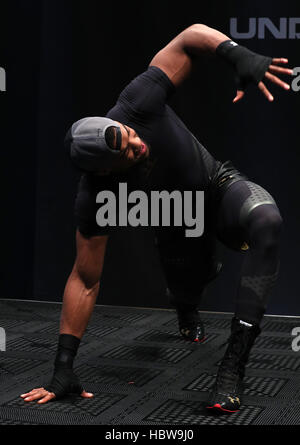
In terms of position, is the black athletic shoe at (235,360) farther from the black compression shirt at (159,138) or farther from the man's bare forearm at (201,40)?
the man's bare forearm at (201,40)

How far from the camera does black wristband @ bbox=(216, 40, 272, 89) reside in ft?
8.63

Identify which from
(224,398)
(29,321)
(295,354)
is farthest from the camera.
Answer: (29,321)

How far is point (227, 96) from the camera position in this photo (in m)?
4.37

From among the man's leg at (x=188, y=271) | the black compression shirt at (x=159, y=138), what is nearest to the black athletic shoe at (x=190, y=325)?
the man's leg at (x=188, y=271)

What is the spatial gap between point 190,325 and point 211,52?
1534 millimetres

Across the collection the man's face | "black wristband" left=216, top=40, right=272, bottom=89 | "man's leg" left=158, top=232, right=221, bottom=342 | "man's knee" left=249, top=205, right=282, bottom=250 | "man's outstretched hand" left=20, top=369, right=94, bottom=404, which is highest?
"black wristband" left=216, top=40, right=272, bottom=89

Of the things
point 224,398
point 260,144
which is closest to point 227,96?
point 260,144

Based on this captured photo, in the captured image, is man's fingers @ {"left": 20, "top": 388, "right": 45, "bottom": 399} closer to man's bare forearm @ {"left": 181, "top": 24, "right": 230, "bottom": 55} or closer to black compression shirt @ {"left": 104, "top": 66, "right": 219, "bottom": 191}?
black compression shirt @ {"left": 104, "top": 66, "right": 219, "bottom": 191}

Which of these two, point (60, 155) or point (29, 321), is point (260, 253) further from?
point (60, 155)

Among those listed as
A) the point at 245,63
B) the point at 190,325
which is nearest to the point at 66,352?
the point at 190,325

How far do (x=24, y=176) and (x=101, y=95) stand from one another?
2.43ft

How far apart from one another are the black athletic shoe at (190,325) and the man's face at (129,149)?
1208 millimetres

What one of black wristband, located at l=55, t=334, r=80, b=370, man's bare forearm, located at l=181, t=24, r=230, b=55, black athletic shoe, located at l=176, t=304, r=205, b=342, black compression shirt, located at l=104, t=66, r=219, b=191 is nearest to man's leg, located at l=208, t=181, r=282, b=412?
black compression shirt, located at l=104, t=66, r=219, b=191

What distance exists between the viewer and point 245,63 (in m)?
2.67
